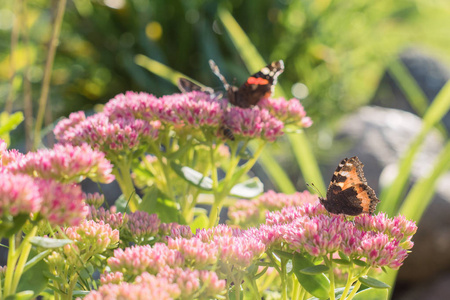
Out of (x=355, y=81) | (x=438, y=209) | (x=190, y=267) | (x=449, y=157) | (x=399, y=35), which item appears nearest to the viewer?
(x=190, y=267)

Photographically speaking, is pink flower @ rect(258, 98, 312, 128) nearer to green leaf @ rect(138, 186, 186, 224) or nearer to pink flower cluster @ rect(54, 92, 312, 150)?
pink flower cluster @ rect(54, 92, 312, 150)

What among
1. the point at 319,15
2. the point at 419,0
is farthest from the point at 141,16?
the point at 419,0

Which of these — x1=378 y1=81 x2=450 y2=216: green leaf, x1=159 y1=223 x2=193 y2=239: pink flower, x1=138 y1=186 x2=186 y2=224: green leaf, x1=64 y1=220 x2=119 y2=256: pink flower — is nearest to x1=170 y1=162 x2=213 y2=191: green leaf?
x1=138 y1=186 x2=186 y2=224: green leaf

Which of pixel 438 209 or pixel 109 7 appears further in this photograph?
pixel 109 7

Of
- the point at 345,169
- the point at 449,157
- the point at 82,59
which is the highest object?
the point at 82,59

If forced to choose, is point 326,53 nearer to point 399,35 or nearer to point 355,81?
point 355,81

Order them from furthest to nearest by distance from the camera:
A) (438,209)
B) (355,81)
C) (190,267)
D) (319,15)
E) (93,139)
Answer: (355,81), (319,15), (438,209), (93,139), (190,267)

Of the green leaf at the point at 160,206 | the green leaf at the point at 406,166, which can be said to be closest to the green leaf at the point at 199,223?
the green leaf at the point at 160,206

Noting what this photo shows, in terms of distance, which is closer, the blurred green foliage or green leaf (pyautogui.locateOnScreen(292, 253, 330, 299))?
green leaf (pyautogui.locateOnScreen(292, 253, 330, 299))
